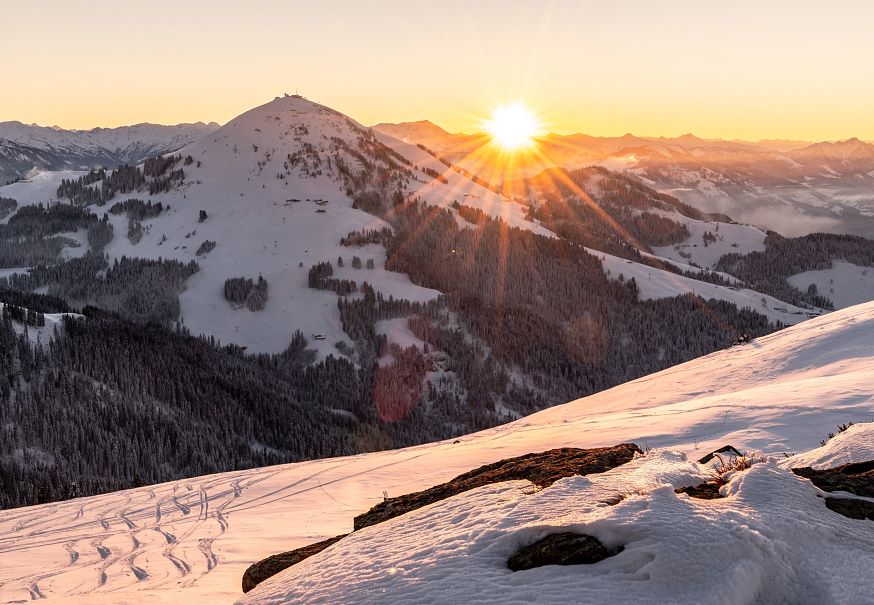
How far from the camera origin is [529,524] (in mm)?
7156

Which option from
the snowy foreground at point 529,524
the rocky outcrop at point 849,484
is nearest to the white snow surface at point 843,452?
the snowy foreground at point 529,524

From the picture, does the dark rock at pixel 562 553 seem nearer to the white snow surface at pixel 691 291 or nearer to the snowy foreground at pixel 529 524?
the snowy foreground at pixel 529 524

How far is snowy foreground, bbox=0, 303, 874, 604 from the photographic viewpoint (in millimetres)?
6098

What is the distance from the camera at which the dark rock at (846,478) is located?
793 centimetres

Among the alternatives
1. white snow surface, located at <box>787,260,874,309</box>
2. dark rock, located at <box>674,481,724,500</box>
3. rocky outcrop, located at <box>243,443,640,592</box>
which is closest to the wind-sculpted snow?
dark rock, located at <box>674,481,724,500</box>

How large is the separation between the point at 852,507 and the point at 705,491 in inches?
64.5

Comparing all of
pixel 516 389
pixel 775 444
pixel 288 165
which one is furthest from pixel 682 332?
pixel 775 444

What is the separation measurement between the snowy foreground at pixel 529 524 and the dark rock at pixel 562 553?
0.46 ft

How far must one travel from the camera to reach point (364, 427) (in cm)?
8919

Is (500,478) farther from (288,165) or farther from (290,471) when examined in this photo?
(288,165)

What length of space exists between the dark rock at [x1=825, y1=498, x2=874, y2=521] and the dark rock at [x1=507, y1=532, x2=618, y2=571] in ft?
10.2

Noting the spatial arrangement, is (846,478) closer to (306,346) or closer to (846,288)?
(306,346)

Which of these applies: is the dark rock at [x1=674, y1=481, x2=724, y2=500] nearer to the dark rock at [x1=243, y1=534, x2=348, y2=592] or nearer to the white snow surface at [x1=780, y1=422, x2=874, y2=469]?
the white snow surface at [x1=780, y1=422, x2=874, y2=469]

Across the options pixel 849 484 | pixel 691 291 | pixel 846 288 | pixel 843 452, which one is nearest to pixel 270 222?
pixel 691 291
